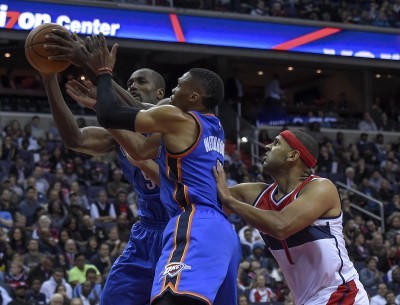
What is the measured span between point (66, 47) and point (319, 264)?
78.8 inches

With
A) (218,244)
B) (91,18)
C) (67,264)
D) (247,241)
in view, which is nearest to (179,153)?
(218,244)

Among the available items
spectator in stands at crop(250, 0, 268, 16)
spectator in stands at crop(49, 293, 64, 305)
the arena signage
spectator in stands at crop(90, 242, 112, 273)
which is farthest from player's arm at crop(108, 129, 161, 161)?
spectator in stands at crop(250, 0, 268, 16)

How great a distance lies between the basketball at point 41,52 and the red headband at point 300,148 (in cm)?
145

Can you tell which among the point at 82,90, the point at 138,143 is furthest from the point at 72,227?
the point at 138,143

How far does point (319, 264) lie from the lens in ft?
18.0

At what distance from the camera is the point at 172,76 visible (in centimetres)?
2414

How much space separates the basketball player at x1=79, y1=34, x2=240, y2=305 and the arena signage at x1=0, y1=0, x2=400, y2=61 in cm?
1390

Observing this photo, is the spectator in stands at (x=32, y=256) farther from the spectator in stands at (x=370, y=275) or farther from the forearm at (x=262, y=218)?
the forearm at (x=262, y=218)

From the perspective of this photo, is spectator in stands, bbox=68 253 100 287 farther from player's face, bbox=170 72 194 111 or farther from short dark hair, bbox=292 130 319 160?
player's face, bbox=170 72 194 111

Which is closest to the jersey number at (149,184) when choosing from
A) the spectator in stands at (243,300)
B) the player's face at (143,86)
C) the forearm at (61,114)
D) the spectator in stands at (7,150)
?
the forearm at (61,114)

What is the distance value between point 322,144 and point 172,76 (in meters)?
4.85

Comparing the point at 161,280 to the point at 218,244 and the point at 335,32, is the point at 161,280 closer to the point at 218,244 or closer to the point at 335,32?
the point at 218,244

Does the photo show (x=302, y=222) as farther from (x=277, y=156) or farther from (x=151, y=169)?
(x=151, y=169)

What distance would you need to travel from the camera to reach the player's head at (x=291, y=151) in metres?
5.68
